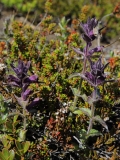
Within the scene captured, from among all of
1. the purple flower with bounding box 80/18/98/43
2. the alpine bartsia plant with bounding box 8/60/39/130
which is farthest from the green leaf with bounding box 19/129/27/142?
the purple flower with bounding box 80/18/98/43

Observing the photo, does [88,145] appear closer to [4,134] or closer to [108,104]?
[108,104]

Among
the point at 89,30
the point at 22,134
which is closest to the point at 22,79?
the point at 22,134

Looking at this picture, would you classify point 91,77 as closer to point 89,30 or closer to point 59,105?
point 89,30

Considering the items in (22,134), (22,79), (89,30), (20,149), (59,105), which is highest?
(89,30)

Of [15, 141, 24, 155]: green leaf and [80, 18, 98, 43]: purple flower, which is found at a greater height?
[80, 18, 98, 43]: purple flower

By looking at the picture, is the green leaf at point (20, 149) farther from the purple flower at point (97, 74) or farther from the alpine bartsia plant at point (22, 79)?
the purple flower at point (97, 74)

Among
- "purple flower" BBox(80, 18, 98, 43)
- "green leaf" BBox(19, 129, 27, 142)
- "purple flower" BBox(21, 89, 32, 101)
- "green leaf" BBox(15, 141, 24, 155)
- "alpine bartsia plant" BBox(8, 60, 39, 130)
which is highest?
"purple flower" BBox(80, 18, 98, 43)

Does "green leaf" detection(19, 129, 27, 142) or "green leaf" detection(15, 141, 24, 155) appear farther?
"green leaf" detection(19, 129, 27, 142)

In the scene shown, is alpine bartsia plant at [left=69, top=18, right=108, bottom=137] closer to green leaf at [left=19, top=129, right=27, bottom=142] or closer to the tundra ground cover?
the tundra ground cover

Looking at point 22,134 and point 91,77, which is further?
point 22,134
